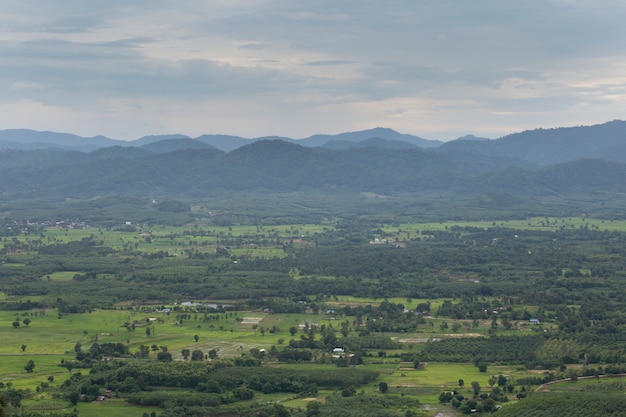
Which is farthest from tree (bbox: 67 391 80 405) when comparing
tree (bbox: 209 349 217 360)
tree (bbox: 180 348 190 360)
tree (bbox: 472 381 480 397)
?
tree (bbox: 472 381 480 397)

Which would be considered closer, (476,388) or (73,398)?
(73,398)

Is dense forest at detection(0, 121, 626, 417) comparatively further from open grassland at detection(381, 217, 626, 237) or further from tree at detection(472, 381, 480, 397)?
open grassland at detection(381, 217, 626, 237)

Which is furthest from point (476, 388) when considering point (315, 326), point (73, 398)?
point (73, 398)

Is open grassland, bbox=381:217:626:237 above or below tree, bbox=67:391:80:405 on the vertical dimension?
above

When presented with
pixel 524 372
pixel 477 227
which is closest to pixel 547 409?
pixel 524 372

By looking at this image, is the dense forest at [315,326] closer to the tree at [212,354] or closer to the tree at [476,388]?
the tree at [476,388]

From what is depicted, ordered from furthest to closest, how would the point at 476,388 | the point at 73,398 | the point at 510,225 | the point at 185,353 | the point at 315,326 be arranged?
the point at 510,225 → the point at 315,326 → the point at 185,353 → the point at 476,388 → the point at 73,398

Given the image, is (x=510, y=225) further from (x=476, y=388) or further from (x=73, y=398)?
(x=73, y=398)

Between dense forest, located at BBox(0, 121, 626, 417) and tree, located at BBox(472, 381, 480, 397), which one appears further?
tree, located at BBox(472, 381, 480, 397)

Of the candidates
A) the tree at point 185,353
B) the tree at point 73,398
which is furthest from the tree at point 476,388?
the tree at point 73,398

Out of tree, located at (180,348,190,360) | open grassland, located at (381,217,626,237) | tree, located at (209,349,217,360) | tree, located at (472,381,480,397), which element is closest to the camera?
tree, located at (472,381,480,397)

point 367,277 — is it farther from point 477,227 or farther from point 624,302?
point 477,227
